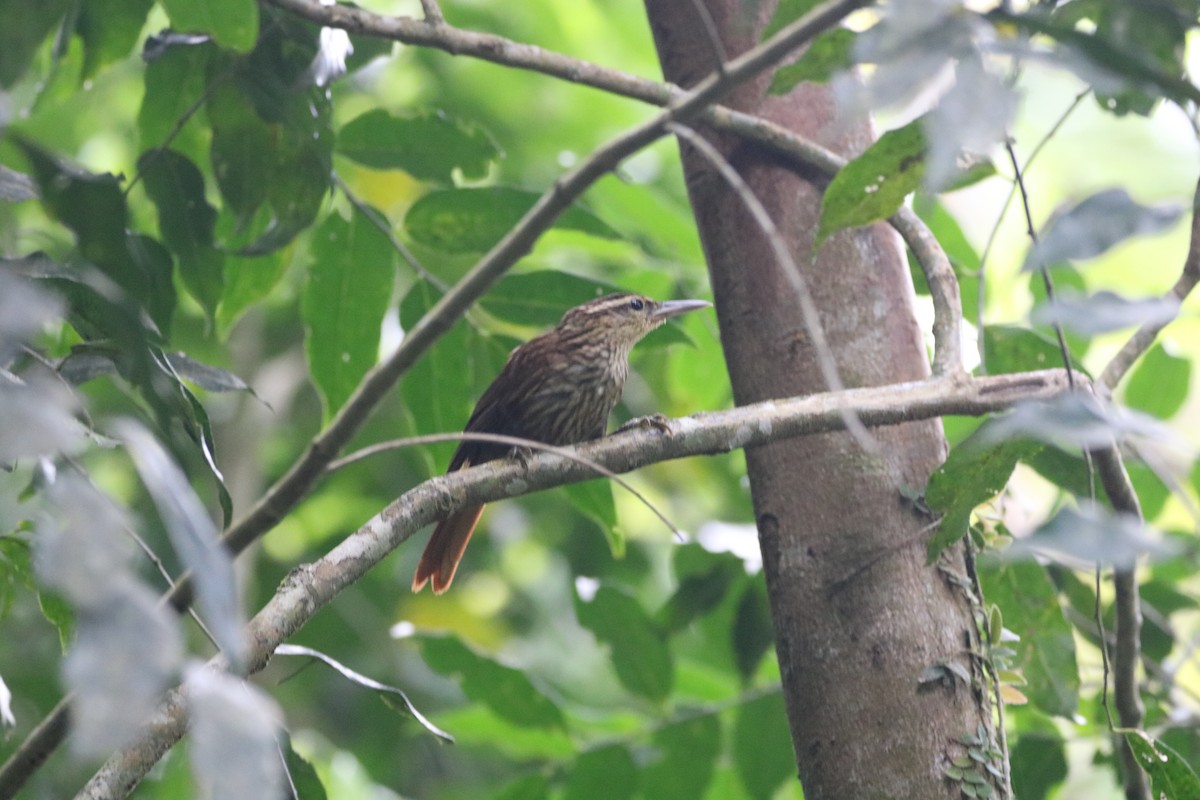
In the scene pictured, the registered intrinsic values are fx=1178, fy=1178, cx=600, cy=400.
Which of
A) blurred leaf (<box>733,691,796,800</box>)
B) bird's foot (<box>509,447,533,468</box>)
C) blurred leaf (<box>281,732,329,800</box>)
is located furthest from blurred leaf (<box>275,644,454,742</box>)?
blurred leaf (<box>733,691,796,800</box>)

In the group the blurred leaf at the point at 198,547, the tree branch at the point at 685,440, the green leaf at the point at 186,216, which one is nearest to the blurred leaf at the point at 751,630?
the tree branch at the point at 685,440

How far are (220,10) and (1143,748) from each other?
217cm

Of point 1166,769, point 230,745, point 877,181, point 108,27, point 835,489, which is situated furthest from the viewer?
point 108,27

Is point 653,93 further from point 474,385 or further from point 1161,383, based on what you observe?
point 1161,383

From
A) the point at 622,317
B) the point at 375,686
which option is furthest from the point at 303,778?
the point at 622,317

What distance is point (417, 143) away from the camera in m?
2.90

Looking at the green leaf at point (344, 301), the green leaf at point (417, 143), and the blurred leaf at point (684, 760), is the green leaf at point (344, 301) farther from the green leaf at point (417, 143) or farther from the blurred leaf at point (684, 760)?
the blurred leaf at point (684, 760)

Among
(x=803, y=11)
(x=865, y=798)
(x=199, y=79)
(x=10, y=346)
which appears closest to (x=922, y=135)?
(x=803, y=11)

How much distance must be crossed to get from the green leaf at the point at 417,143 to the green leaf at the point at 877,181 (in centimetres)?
117

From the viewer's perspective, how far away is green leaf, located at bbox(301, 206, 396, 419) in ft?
9.05

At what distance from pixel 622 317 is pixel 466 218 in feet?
2.23

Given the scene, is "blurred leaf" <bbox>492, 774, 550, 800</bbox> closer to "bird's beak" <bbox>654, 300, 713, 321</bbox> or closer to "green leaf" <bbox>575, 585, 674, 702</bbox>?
"green leaf" <bbox>575, 585, 674, 702</bbox>

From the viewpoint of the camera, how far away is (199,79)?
276 cm

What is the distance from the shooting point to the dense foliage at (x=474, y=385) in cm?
114
